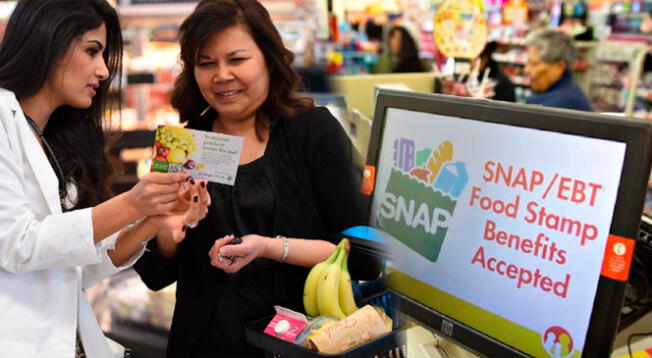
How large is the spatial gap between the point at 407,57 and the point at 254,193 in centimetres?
677

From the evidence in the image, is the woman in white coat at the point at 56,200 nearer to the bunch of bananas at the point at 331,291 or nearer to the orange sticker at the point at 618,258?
the bunch of bananas at the point at 331,291

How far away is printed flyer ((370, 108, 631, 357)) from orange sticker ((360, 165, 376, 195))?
0.6 inches

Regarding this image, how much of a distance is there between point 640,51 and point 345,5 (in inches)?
211

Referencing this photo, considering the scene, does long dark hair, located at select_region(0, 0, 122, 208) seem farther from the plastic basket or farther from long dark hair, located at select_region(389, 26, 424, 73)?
long dark hair, located at select_region(389, 26, 424, 73)

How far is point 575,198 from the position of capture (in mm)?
1087

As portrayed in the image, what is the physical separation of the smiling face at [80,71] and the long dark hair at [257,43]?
0.21 meters

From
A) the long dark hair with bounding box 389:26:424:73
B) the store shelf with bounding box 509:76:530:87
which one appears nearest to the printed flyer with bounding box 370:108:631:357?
the long dark hair with bounding box 389:26:424:73

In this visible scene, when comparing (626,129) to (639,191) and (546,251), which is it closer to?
(639,191)

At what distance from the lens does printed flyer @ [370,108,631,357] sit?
1075mm

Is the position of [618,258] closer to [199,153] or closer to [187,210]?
[199,153]

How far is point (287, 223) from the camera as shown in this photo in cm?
169

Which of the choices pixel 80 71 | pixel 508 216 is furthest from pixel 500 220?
pixel 80 71

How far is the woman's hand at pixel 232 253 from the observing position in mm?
1505

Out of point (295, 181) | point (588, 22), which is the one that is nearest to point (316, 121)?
point (295, 181)
